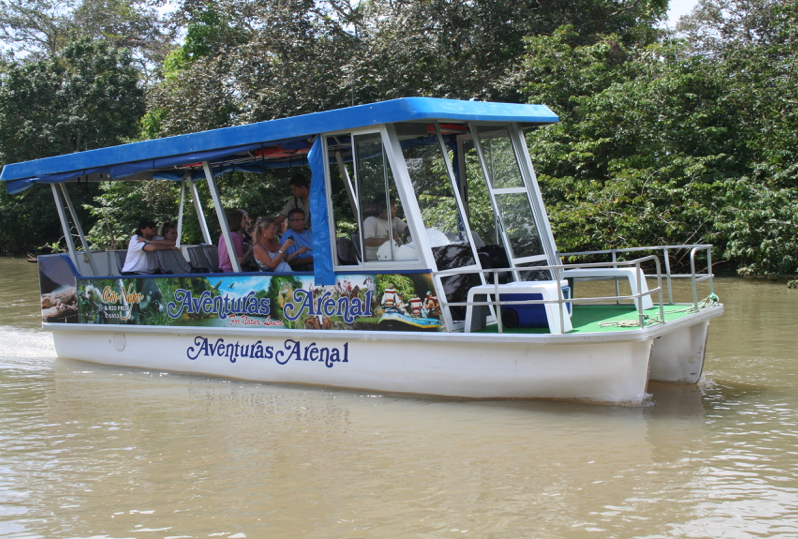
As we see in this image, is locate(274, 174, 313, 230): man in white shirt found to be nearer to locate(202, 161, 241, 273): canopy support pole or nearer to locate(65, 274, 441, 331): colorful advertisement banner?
locate(202, 161, 241, 273): canopy support pole

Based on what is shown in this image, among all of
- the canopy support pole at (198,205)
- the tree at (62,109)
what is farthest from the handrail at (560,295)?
the tree at (62,109)

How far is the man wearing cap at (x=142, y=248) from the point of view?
866cm

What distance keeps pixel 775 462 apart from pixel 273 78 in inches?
784

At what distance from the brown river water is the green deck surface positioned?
0.64 m

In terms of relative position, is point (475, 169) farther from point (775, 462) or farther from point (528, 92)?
point (528, 92)

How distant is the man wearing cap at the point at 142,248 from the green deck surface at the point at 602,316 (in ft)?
14.1

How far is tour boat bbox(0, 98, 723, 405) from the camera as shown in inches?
239

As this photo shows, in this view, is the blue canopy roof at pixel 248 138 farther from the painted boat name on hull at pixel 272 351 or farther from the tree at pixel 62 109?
the tree at pixel 62 109

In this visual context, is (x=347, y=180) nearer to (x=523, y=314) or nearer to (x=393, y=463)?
(x=523, y=314)

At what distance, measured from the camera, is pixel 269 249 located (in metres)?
7.89

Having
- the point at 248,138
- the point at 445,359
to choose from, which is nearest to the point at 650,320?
the point at 445,359

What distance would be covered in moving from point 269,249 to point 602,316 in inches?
137

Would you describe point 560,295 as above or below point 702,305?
above

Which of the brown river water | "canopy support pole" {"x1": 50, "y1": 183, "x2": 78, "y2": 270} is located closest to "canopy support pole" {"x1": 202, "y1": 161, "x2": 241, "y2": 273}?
the brown river water
